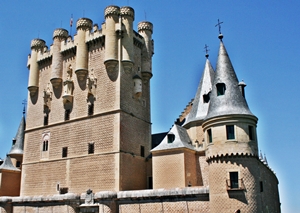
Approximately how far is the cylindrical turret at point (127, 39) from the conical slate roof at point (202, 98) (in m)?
6.54

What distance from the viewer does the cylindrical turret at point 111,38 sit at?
30.2 m

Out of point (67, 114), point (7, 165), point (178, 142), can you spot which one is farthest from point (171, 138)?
point (7, 165)

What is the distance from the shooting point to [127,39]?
3108 centimetres

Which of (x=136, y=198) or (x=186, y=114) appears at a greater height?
→ (x=186, y=114)

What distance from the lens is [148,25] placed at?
3534cm

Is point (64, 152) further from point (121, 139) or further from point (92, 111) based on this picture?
point (121, 139)

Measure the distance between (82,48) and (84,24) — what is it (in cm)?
245

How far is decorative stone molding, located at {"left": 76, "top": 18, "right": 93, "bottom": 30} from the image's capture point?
33000mm

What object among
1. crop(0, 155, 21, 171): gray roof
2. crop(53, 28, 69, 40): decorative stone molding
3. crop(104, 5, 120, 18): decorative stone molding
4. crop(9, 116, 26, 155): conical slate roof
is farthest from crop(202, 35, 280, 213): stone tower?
crop(9, 116, 26, 155): conical slate roof

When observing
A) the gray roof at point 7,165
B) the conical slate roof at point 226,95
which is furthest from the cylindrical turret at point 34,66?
Result: the conical slate roof at point 226,95

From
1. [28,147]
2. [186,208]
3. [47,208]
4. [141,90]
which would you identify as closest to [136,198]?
[186,208]

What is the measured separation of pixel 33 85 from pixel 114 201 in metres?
16.9

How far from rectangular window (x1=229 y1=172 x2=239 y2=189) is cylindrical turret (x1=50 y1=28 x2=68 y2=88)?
20.1 m

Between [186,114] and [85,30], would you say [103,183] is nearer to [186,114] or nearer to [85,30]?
[186,114]
